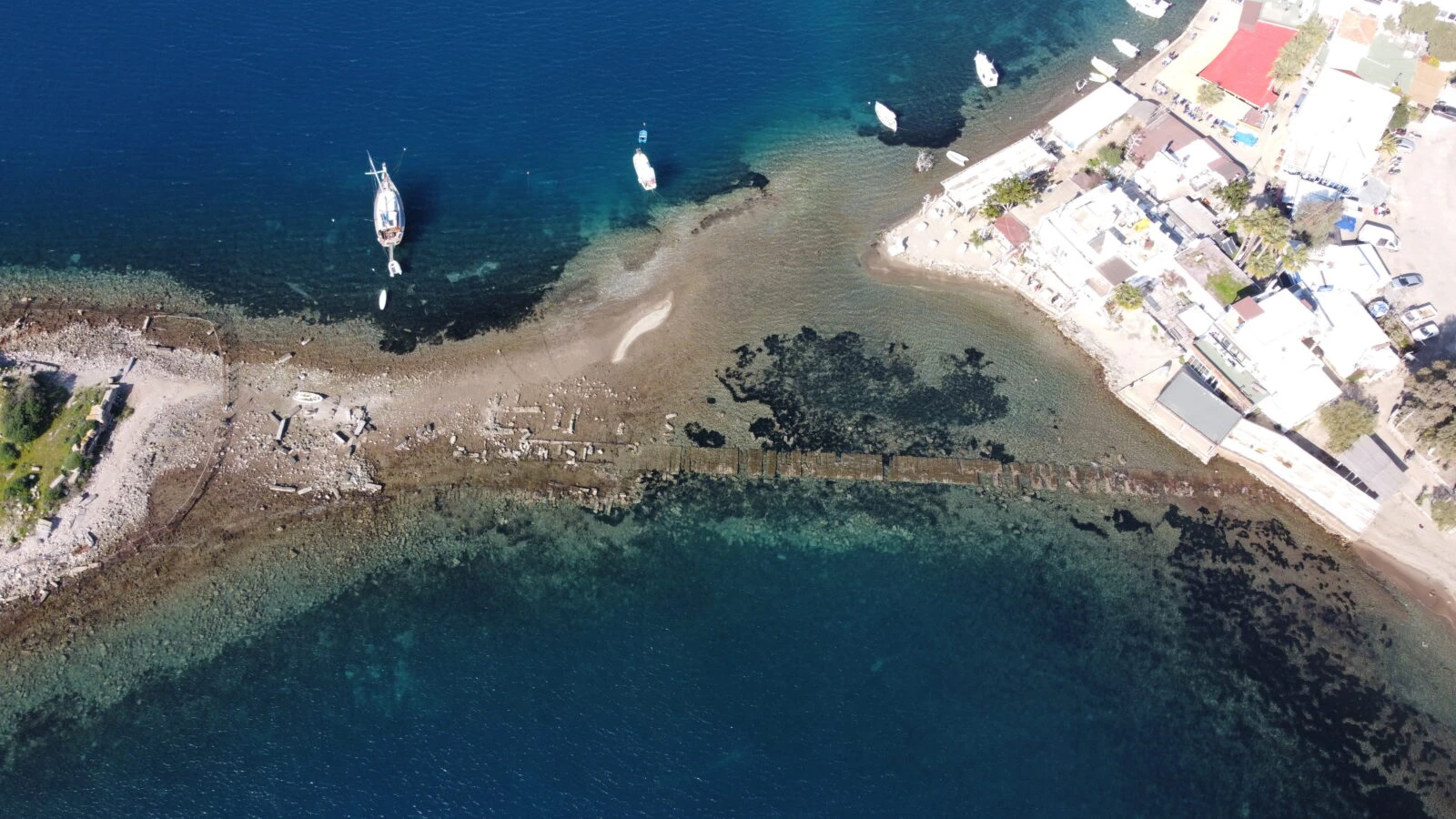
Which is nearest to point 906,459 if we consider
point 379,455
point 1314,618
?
point 1314,618

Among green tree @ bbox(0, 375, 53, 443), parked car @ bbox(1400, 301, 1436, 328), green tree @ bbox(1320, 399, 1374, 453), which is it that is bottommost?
green tree @ bbox(0, 375, 53, 443)

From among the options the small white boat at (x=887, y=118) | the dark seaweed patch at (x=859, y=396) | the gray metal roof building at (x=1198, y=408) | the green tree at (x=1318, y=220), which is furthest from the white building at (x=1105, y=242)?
the small white boat at (x=887, y=118)

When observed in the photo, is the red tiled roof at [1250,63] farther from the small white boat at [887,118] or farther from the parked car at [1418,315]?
the small white boat at [887,118]

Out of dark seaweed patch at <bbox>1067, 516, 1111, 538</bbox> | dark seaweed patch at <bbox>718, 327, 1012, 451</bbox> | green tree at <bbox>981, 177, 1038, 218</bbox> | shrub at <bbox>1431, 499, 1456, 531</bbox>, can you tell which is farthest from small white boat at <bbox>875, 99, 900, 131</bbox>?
shrub at <bbox>1431, 499, 1456, 531</bbox>

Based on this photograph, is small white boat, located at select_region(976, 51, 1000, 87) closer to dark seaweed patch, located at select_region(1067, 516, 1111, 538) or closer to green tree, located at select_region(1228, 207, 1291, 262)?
green tree, located at select_region(1228, 207, 1291, 262)

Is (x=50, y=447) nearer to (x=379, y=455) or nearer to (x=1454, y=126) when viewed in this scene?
(x=379, y=455)

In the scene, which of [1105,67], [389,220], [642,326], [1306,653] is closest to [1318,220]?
[1105,67]
